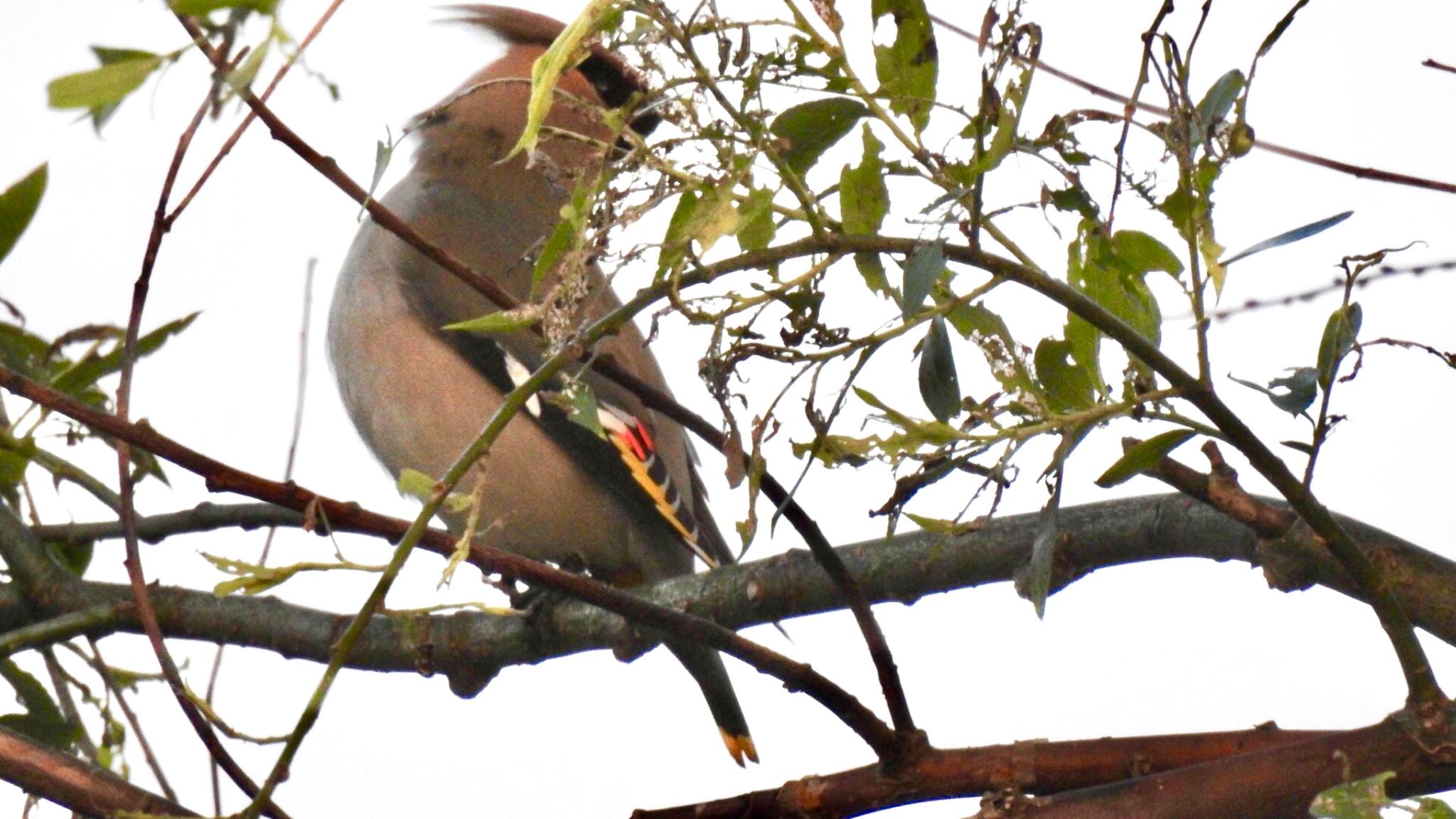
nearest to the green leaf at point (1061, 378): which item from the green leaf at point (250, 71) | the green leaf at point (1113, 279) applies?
the green leaf at point (1113, 279)

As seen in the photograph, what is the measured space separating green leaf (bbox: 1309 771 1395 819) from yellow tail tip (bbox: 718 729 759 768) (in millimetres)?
1422

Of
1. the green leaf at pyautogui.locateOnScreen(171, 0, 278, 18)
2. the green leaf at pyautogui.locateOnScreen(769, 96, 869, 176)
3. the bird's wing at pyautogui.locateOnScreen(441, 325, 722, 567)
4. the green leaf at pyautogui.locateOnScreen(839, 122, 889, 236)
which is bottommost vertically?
the green leaf at pyautogui.locateOnScreen(171, 0, 278, 18)

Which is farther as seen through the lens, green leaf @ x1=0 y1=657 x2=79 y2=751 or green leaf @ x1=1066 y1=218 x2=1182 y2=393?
green leaf @ x1=0 y1=657 x2=79 y2=751

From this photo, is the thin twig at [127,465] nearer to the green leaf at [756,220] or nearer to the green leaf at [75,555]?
the green leaf at [756,220]

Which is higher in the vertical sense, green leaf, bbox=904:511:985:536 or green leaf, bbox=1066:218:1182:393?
Result: green leaf, bbox=1066:218:1182:393

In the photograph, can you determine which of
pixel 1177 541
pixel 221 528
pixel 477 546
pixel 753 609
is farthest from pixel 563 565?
pixel 477 546

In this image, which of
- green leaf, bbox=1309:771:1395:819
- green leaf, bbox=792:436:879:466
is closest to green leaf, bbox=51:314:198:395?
green leaf, bbox=792:436:879:466

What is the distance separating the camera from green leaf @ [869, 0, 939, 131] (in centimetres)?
77

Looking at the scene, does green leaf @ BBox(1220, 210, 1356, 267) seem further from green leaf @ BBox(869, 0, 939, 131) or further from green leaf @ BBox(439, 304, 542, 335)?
green leaf @ BBox(439, 304, 542, 335)

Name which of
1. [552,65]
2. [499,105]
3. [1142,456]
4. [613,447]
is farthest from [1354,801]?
[499,105]

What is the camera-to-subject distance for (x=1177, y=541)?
1148 mm

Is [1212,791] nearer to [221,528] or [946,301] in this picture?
[946,301]

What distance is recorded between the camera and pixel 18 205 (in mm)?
1297

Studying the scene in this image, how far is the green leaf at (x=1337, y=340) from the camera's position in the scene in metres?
0.80
